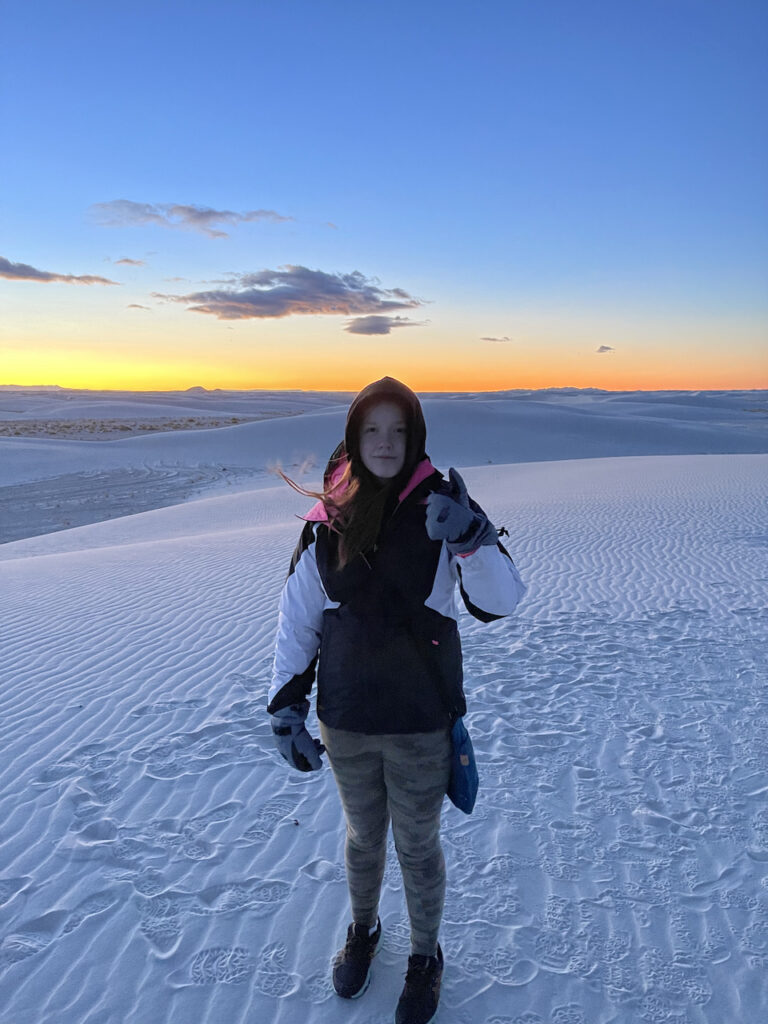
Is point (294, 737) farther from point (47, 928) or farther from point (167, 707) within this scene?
point (167, 707)

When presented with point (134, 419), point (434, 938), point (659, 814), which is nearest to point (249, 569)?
point (659, 814)

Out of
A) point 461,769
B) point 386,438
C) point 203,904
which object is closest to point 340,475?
point 386,438

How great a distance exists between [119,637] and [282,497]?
13788mm

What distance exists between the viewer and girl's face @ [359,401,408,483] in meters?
2.17

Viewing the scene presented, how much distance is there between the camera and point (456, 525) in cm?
197

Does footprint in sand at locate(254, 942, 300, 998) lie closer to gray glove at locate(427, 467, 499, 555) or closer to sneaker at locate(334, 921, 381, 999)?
Answer: sneaker at locate(334, 921, 381, 999)

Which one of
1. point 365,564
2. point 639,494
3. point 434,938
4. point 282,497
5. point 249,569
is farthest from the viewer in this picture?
point 282,497

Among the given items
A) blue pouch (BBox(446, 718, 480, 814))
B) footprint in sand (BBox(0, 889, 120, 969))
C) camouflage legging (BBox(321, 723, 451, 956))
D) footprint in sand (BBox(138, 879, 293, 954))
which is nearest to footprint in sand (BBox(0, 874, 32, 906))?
footprint in sand (BBox(0, 889, 120, 969))

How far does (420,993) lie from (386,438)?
196cm

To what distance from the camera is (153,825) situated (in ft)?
12.0

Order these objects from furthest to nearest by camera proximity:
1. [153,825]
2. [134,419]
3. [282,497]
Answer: [134,419] → [282,497] → [153,825]

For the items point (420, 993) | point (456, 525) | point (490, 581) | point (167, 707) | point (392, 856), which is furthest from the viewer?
point (167, 707)

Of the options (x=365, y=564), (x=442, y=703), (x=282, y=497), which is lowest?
(x=282, y=497)

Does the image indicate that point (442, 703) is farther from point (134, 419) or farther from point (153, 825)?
point (134, 419)
